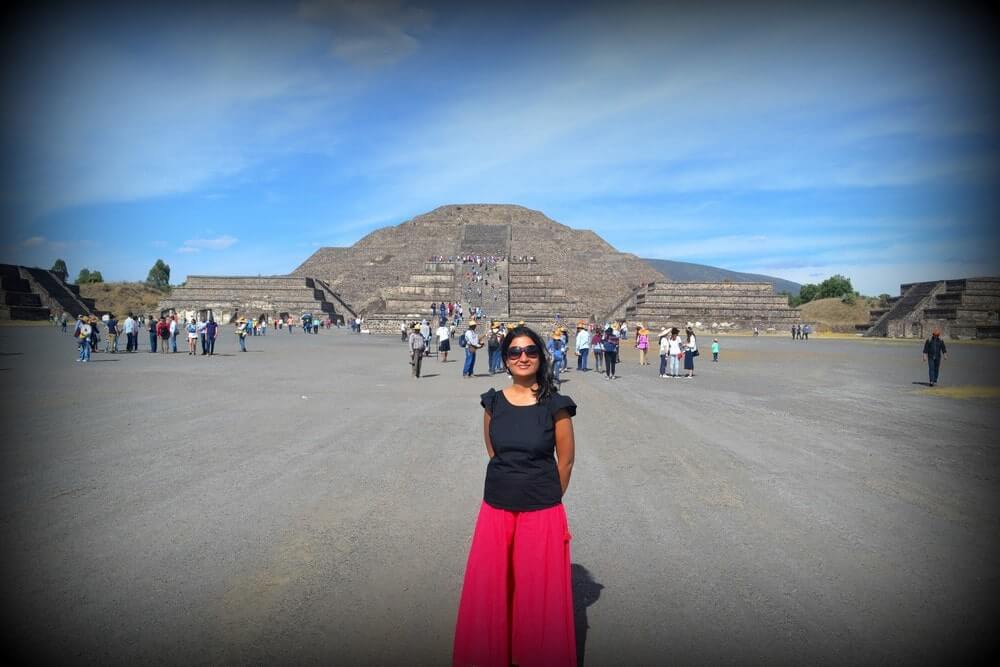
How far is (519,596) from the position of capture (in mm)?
2799

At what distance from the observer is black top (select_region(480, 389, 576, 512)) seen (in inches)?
114

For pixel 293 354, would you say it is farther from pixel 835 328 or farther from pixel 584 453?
pixel 835 328

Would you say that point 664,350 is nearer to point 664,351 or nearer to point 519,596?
point 664,351

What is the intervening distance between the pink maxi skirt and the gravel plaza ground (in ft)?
1.23

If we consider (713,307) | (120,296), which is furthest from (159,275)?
(713,307)

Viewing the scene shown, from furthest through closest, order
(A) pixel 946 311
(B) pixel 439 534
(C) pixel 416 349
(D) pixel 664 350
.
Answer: (A) pixel 946 311 < (D) pixel 664 350 < (C) pixel 416 349 < (B) pixel 439 534

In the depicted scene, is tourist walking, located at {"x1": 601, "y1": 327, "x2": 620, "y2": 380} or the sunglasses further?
tourist walking, located at {"x1": 601, "y1": 327, "x2": 620, "y2": 380}

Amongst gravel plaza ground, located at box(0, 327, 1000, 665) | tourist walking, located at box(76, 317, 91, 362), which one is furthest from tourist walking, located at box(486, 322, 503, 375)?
tourist walking, located at box(76, 317, 91, 362)

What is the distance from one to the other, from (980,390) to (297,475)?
45.6 feet

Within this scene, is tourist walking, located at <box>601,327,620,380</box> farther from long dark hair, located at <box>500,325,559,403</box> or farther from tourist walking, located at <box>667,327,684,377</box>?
long dark hair, located at <box>500,325,559,403</box>

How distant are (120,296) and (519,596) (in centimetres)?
7784

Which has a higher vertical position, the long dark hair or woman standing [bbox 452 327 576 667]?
the long dark hair

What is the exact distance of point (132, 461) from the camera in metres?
6.48

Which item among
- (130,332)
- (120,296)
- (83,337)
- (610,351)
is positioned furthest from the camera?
(120,296)
